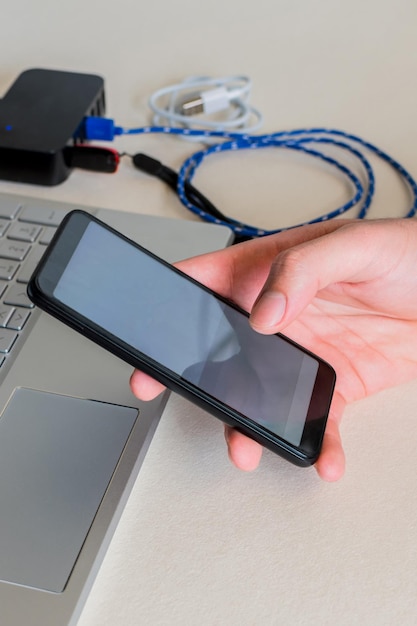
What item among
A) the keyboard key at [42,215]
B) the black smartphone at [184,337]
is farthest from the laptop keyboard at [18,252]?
the black smartphone at [184,337]

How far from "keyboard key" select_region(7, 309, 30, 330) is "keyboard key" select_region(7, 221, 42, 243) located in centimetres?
7

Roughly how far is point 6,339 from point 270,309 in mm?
191

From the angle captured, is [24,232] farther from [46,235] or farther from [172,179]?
[172,179]

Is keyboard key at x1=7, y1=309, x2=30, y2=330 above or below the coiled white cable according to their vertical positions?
below

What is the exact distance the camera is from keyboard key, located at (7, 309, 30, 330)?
0.46 meters

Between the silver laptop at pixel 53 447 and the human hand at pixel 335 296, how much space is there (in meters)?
0.04

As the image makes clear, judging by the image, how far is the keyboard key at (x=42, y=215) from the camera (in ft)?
1.75

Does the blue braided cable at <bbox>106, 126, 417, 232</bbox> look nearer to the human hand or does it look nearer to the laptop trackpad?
the human hand

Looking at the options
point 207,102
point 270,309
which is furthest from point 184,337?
point 207,102

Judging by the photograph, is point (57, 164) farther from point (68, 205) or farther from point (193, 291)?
point (193, 291)

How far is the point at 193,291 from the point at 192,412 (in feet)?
0.26

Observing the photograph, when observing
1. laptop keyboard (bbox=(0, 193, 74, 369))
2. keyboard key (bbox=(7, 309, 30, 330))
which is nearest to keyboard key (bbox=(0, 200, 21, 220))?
laptop keyboard (bbox=(0, 193, 74, 369))

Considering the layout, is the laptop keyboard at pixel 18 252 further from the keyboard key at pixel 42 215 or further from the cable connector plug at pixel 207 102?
the cable connector plug at pixel 207 102

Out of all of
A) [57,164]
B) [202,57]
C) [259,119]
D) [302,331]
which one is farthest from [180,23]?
[302,331]
